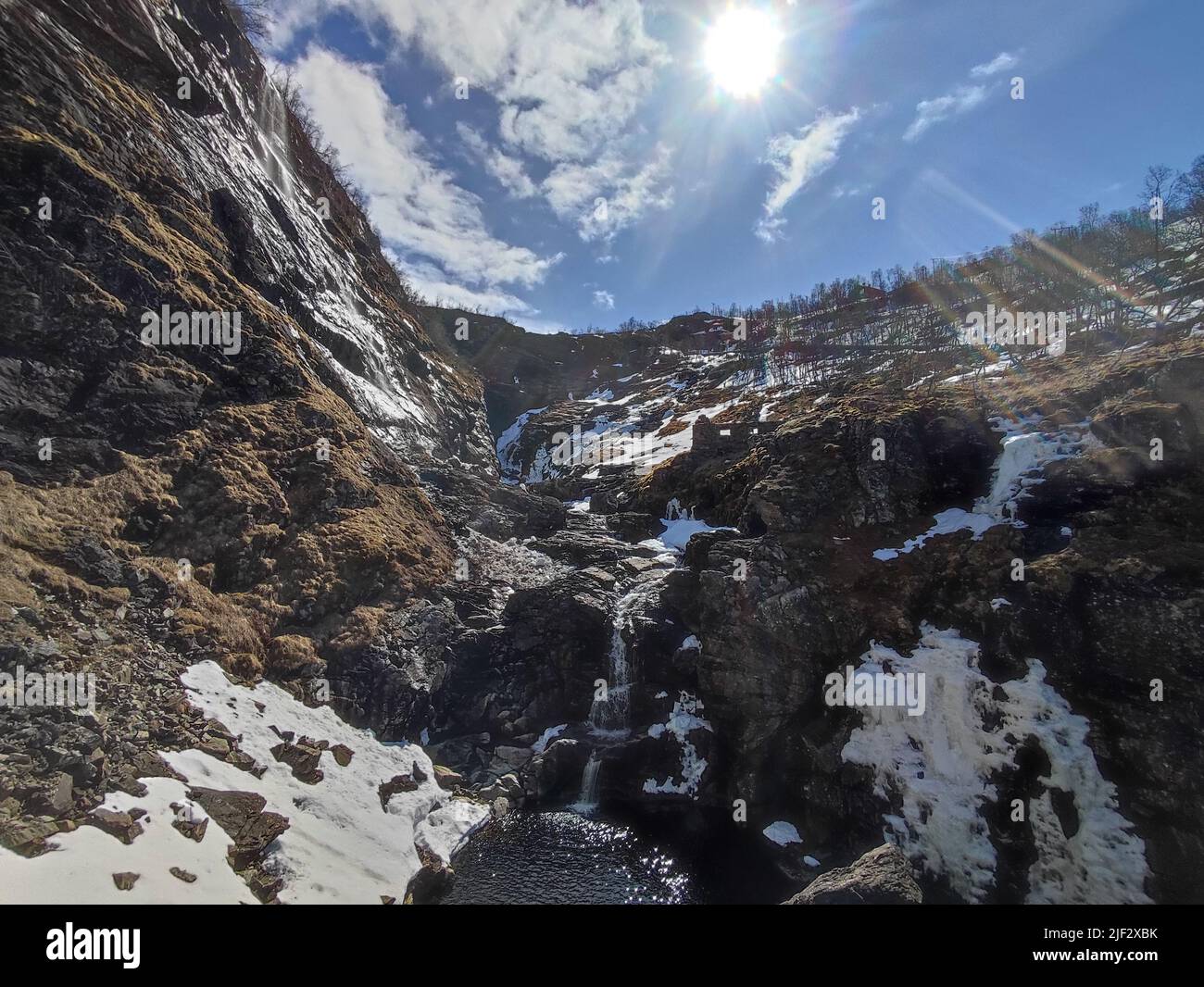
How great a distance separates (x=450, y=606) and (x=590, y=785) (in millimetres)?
12681

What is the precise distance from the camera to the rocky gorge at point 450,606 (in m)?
15.6

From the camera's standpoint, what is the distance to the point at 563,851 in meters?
20.7

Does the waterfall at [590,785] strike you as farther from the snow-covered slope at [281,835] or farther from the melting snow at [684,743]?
the snow-covered slope at [281,835]

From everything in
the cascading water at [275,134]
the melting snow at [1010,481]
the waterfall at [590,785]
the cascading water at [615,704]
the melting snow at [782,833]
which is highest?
the cascading water at [275,134]

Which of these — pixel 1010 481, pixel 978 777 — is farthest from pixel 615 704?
pixel 1010 481

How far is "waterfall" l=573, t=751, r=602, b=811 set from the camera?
2422cm

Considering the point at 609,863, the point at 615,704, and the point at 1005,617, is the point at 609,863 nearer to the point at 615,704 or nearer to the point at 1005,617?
the point at 615,704

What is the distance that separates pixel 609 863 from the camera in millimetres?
20266

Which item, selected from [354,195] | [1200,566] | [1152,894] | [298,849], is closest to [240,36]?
[354,195]

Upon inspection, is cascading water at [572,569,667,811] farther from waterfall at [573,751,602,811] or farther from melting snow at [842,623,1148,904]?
melting snow at [842,623,1148,904]

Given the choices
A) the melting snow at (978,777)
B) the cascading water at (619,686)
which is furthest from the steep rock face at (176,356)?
the melting snow at (978,777)

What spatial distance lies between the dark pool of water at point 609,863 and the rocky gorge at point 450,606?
0.84 m
